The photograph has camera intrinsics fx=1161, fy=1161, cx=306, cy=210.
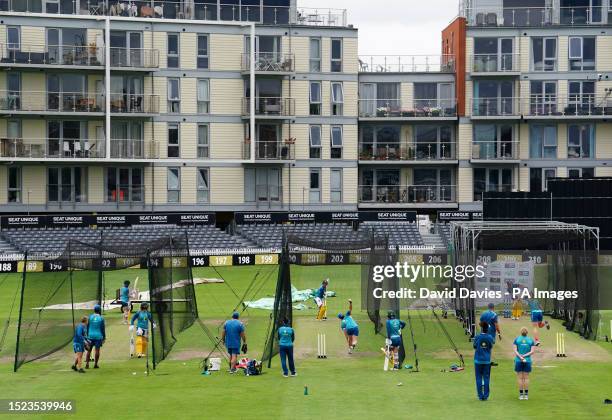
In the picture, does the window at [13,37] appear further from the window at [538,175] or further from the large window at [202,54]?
the window at [538,175]

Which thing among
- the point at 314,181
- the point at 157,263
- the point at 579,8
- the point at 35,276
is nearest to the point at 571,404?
the point at 157,263

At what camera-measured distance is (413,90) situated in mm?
76000

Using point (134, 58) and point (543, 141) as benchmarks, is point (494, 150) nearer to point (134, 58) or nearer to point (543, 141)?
point (543, 141)

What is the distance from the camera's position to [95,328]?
3169cm

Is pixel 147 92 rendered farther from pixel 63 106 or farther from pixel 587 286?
pixel 587 286

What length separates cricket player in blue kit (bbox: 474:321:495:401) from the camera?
2616 centimetres

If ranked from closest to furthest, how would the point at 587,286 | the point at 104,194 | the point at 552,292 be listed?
the point at 587,286
the point at 552,292
the point at 104,194

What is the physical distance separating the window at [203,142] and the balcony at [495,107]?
1715cm

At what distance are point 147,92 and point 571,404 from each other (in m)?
49.4

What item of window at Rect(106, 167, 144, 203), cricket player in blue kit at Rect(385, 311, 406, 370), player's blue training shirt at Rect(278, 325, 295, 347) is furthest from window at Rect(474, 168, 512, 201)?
player's blue training shirt at Rect(278, 325, 295, 347)

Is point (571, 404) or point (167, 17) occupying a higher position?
point (167, 17)

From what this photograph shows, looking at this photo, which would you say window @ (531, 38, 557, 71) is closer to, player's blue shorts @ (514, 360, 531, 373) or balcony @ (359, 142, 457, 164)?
balcony @ (359, 142, 457, 164)

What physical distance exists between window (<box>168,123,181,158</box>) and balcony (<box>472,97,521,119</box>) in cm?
1898

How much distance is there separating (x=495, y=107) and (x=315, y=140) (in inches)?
468
